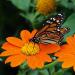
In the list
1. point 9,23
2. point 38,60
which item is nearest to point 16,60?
point 38,60

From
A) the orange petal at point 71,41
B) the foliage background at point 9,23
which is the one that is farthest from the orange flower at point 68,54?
the foliage background at point 9,23

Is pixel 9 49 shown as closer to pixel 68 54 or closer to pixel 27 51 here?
pixel 27 51

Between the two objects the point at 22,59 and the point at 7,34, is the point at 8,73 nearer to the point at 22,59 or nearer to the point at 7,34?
the point at 7,34

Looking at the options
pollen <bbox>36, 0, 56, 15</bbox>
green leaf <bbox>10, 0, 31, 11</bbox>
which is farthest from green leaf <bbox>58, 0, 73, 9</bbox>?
green leaf <bbox>10, 0, 31, 11</bbox>

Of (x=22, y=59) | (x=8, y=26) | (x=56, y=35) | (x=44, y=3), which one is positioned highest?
(x=8, y=26)

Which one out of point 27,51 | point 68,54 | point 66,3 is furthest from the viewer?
point 66,3

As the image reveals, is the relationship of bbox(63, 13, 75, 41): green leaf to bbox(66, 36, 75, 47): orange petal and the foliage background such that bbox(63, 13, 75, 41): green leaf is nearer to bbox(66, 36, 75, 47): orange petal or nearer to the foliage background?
bbox(66, 36, 75, 47): orange petal

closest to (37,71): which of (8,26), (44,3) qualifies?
(44,3)

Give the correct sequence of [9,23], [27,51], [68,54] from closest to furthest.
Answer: [68,54], [27,51], [9,23]
